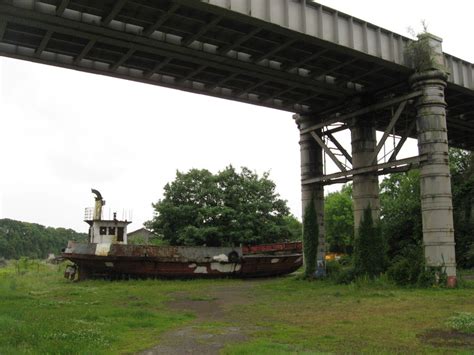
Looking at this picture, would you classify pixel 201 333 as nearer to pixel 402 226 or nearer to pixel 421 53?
pixel 421 53

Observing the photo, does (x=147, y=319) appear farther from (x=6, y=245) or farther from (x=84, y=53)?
(x=6, y=245)

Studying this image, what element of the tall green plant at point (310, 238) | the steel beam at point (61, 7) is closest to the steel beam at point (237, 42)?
the steel beam at point (61, 7)

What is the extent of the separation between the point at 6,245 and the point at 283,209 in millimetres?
92725

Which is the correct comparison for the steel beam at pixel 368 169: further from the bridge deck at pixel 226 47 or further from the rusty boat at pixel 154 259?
the rusty boat at pixel 154 259

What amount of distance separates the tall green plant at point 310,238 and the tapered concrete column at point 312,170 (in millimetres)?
261

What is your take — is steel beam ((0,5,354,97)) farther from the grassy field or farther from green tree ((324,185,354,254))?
green tree ((324,185,354,254))

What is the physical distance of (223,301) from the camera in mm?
18562

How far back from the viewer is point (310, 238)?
90.9 feet

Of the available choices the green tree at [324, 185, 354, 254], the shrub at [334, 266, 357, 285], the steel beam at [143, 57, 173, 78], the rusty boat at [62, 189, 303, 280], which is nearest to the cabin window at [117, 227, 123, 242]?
the rusty boat at [62, 189, 303, 280]

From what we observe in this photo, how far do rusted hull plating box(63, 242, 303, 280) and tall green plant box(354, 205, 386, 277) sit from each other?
32.8 ft

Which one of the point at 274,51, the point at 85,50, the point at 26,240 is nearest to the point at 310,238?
the point at 274,51

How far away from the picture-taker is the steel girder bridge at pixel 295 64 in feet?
57.7

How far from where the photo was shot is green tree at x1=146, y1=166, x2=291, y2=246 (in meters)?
43.3

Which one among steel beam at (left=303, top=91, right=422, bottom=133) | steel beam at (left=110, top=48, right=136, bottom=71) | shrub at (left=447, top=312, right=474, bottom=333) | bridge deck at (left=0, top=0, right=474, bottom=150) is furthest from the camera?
steel beam at (left=303, top=91, right=422, bottom=133)
